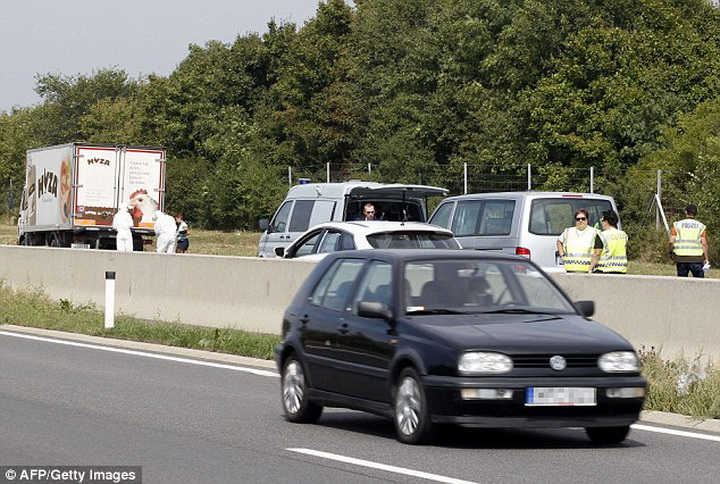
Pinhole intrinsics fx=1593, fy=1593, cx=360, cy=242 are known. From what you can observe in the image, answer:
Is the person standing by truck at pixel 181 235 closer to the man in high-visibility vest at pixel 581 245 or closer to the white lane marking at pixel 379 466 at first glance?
the man in high-visibility vest at pixel 581 245

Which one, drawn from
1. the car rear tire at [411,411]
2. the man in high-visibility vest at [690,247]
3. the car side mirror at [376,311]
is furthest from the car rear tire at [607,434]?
the man in high-visibility vest at [690,247]

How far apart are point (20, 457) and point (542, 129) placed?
47370 millimetres

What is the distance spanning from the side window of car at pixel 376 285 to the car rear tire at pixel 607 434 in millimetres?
1696

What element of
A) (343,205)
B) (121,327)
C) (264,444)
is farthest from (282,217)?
(264,444)

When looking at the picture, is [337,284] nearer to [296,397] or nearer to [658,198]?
[296,397]

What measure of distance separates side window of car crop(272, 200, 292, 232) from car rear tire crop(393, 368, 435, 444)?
51.7 ft

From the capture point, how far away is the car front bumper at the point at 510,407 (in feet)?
33.7

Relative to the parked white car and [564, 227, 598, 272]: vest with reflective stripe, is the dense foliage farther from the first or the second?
the parked white car

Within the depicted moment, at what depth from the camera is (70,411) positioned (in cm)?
1287

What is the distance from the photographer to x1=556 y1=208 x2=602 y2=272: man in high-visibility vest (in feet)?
66.9

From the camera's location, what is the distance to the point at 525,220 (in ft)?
72.8

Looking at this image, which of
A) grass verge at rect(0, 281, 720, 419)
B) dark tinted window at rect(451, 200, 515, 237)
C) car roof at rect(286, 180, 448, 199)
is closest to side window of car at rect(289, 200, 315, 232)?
car roof at rect(286, 180, 448, 199)

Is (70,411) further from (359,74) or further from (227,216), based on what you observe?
(359,74)

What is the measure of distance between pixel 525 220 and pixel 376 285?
427 inches
